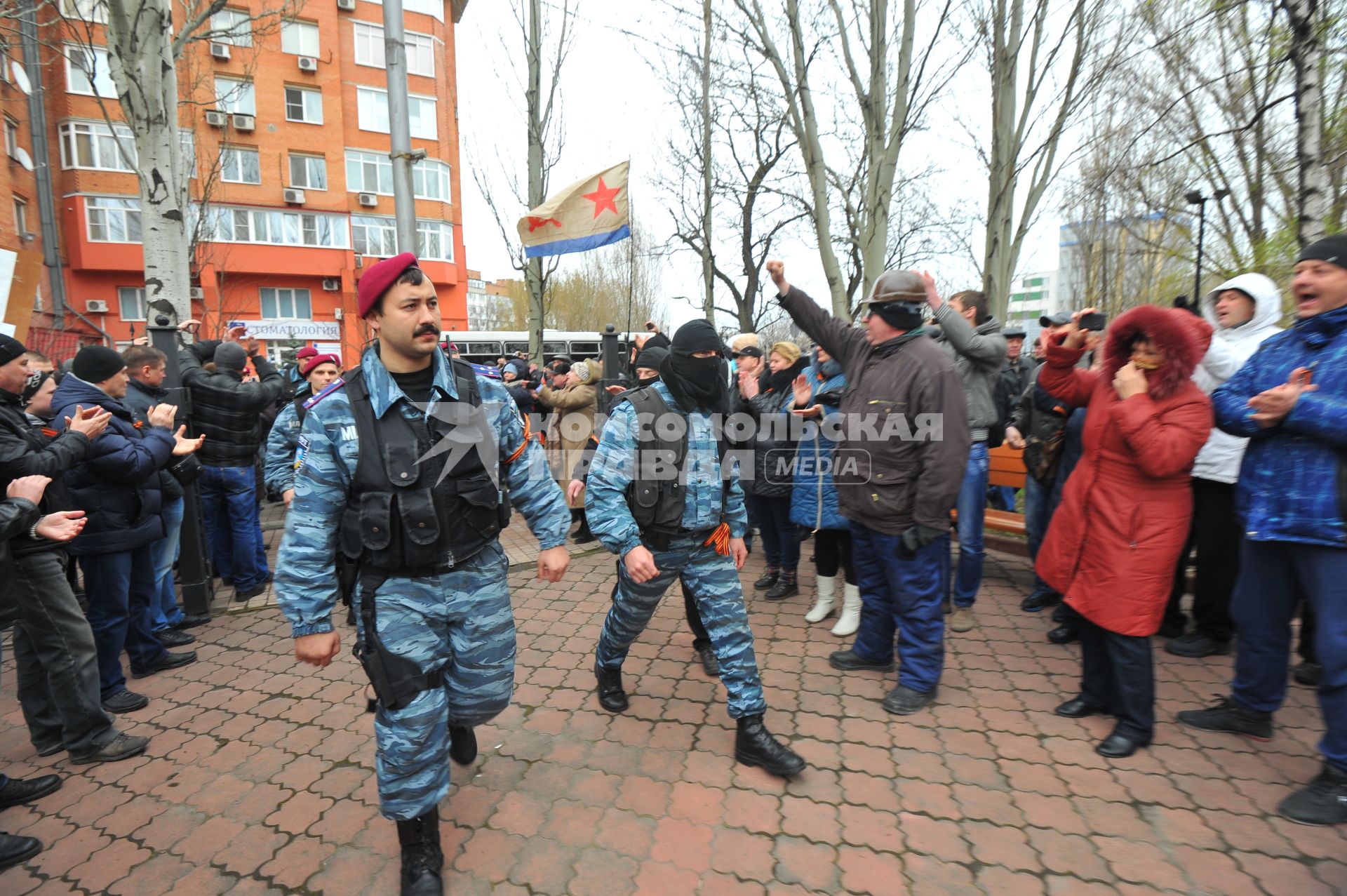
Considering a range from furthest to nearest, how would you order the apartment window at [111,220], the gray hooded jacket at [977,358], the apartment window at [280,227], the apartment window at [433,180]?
1. the apartment window at [433,180]
2. the apartment window at [280,227]
3. the apartment window at [111,220]
4. the gray hooded jacket at [977,358]

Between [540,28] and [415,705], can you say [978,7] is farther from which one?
[415,705]

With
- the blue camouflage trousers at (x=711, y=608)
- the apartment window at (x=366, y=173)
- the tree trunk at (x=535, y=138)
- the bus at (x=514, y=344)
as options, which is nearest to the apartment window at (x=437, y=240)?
the apartment window at (x=366, y=173)

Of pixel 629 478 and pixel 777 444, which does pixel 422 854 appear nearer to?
pixel 629 478

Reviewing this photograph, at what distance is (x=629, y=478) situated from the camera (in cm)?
302

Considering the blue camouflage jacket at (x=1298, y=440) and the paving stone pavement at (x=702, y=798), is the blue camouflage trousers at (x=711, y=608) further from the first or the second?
the blue camouflage jacket at (x=1298, y=440)

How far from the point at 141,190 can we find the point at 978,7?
32.4ft

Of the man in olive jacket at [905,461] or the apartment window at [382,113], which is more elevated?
the apartment window at [382,113]

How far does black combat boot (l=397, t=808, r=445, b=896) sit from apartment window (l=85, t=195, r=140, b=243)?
102 feet

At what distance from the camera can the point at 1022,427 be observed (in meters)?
4.58

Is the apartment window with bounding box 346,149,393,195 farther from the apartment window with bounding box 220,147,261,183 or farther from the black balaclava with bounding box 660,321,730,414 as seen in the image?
the black balaclava with bounding box 660,321,730,414

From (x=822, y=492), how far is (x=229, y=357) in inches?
184

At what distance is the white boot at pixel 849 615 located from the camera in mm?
4402

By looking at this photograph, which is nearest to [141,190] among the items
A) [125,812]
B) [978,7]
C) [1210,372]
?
[125,812]

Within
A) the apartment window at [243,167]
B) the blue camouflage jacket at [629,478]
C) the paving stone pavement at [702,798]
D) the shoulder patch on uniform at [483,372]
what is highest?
the apartment window at [243,167]
